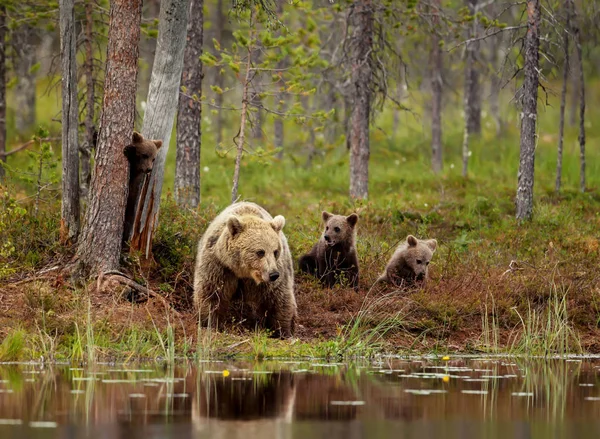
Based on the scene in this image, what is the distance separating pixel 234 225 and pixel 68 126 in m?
3.26

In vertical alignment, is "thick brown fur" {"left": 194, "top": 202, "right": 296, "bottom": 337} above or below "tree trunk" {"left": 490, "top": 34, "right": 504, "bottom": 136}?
below

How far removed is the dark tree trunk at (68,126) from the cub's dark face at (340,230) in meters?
3.66

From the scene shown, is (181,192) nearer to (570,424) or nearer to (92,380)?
(92,380)

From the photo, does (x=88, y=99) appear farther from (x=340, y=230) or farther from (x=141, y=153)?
(x=340, y=230)

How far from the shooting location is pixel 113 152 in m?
12.2

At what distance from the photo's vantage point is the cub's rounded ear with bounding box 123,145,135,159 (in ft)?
40.2

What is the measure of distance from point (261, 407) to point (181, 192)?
924cm

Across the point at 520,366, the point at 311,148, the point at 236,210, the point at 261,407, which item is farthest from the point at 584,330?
the point at 311,148

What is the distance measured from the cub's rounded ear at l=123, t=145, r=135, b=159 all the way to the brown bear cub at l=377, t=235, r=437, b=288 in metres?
4.16

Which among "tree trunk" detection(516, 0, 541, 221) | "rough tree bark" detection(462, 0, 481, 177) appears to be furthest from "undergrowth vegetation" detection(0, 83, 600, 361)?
"rough tree bark" detection(462, 0, 481, 177)

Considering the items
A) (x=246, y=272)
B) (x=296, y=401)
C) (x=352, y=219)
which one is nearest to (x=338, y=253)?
(x=352, y=219)

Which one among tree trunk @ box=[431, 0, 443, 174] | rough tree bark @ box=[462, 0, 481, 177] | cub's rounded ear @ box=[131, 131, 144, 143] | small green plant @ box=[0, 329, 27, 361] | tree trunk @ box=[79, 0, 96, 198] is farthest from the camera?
tree trunk @ box=[431, 0, 443, 174]

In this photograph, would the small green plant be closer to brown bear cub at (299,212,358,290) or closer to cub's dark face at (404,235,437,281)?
brown bear cub at (299,212,358,290)

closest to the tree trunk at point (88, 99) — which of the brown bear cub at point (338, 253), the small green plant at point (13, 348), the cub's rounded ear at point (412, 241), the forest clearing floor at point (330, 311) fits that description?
the forest clearing floor at point (330, 311)
